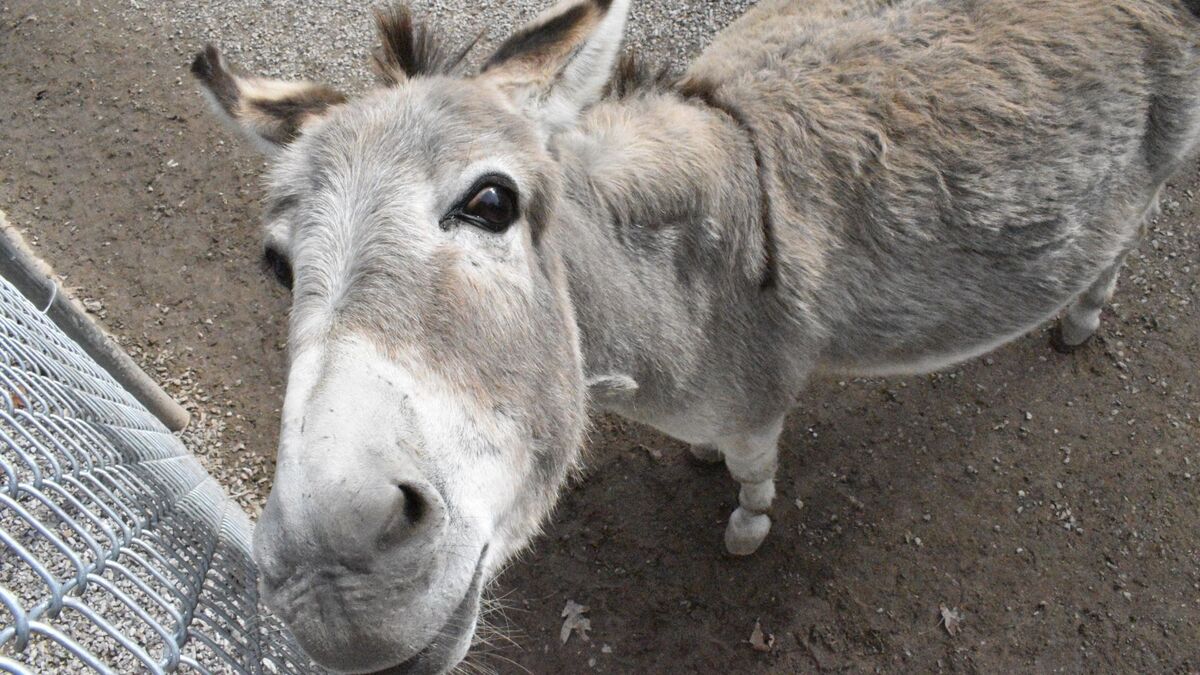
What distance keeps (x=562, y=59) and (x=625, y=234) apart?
0.54 meters

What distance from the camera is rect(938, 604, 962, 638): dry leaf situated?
3.48 m

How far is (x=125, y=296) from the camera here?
4.62 m

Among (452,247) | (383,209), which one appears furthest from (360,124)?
(452,247)

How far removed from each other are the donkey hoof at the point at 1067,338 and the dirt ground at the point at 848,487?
6cm

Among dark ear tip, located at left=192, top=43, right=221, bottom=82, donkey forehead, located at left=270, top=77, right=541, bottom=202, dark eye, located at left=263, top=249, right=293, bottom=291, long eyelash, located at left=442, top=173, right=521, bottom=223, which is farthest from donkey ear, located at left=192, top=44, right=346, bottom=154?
long eyelash, located at left=442, top=173, right=521, bottom=223

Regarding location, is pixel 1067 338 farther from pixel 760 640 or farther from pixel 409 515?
pixel 409 515

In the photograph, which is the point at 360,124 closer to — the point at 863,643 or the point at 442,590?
the point at 442,590

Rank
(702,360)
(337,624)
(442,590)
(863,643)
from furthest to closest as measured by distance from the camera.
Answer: (863,643) → (702,360) → (442,590) → (337,624)

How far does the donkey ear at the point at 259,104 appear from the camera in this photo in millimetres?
2236

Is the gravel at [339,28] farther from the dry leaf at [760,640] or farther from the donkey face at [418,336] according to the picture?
the dry leaf at [760,640]

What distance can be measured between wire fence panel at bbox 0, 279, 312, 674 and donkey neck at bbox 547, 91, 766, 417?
49.6 inches

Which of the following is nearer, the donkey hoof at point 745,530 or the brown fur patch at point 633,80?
the brown fur patch at point 633,80

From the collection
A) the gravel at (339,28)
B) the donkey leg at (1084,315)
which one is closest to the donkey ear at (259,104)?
the gravel at (339,28)

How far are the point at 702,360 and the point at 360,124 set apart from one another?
4.32 feet
